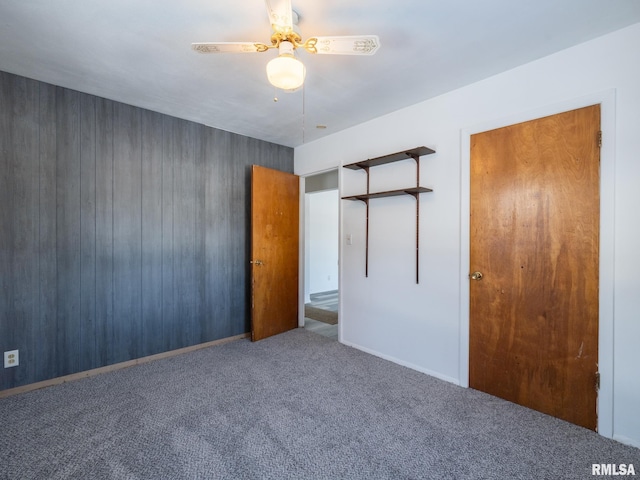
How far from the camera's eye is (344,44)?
1.62 meters

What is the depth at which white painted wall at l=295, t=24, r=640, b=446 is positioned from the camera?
6.21 ft

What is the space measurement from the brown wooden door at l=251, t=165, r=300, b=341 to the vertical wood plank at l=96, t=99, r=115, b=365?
4.69 feet

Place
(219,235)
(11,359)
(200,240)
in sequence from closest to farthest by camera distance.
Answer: (11,359), (200,240), (219,235)

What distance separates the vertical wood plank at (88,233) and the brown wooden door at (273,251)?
5.11 ft

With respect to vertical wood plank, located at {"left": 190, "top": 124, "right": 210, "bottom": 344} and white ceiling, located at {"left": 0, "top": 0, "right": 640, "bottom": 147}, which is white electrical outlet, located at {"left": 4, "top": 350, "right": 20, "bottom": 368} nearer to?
vertical wood plank, located at {"left": 190, "top": 124, "right": 210, "bottom": 344}

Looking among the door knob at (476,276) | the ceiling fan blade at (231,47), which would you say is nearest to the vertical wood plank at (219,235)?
the ceiling fan blade at (231,47)

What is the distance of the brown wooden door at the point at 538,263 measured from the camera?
204 cm

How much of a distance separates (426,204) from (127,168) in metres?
2.92

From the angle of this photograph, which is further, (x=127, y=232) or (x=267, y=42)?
(x=127, y=232)

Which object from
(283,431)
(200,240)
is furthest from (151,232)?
(283,431)

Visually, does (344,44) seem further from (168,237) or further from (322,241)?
(322,241)

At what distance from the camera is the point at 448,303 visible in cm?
272

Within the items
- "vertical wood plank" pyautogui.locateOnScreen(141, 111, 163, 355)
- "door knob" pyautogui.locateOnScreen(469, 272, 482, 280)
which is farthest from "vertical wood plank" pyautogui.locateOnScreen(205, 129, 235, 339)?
"door knob" pyautogui.locateOnScreen(469, 272, 482, 280)

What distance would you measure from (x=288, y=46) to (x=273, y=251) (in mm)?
2676
